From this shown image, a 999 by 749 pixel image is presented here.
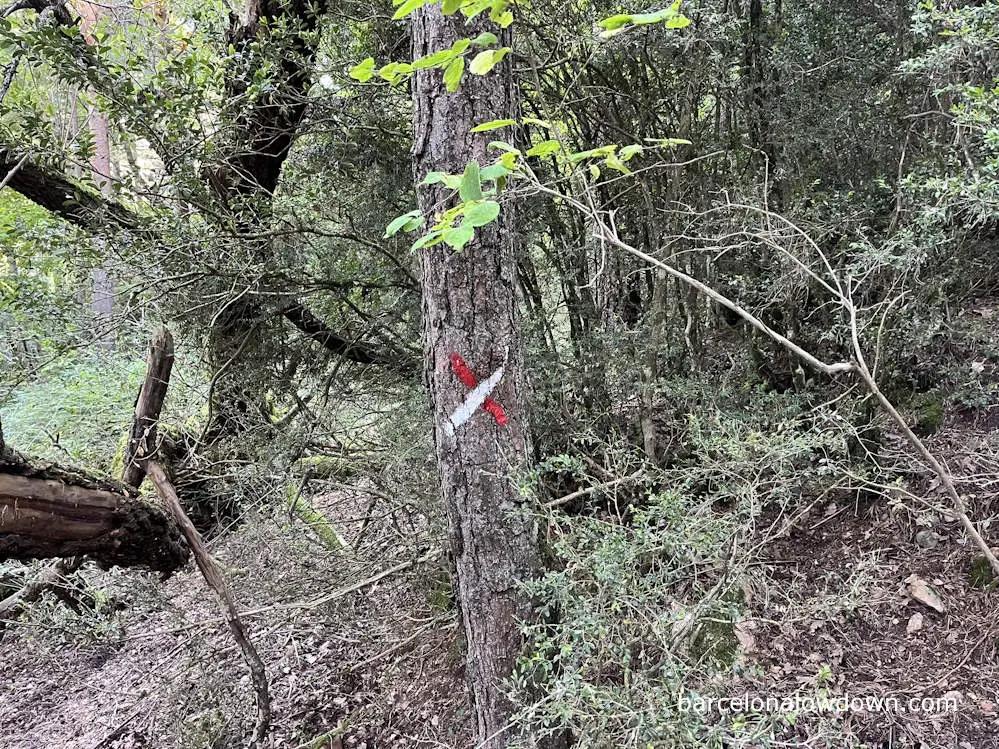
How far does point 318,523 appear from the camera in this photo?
3.51m

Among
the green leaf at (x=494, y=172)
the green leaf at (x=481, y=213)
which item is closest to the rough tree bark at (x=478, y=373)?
the green leaf at (x=494, y=172)

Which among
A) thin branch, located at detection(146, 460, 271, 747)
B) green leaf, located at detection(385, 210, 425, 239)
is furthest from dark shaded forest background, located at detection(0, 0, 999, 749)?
green leaf, located at detection(385, 210, 425, 239)

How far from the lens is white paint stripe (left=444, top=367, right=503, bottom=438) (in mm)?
1986

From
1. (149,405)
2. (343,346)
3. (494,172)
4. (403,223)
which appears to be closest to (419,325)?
(343,346)

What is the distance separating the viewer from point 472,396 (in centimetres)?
199

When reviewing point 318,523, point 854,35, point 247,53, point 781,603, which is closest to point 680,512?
point 781,603

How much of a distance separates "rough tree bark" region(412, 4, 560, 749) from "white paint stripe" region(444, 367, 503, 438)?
2 cm

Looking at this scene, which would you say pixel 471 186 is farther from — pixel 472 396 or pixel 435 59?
pixel 472 396

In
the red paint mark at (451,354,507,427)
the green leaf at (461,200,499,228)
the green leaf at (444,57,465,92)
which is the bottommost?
the red paint mark at (451,354,507,427)

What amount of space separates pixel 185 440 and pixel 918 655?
3850 mm

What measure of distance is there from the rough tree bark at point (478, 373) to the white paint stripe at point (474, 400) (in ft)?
0.06

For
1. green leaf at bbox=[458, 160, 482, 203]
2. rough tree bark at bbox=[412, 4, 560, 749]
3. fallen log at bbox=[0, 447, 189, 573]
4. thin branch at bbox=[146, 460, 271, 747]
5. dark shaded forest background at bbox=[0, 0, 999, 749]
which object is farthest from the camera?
thin branch at bbox=[146, 460, 271, 747]

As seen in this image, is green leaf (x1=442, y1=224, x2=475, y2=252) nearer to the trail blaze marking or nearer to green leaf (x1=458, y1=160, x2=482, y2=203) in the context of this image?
green leaf (x1=458, y1=160, x2=482, y2=203)

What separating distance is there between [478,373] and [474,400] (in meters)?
0.09
